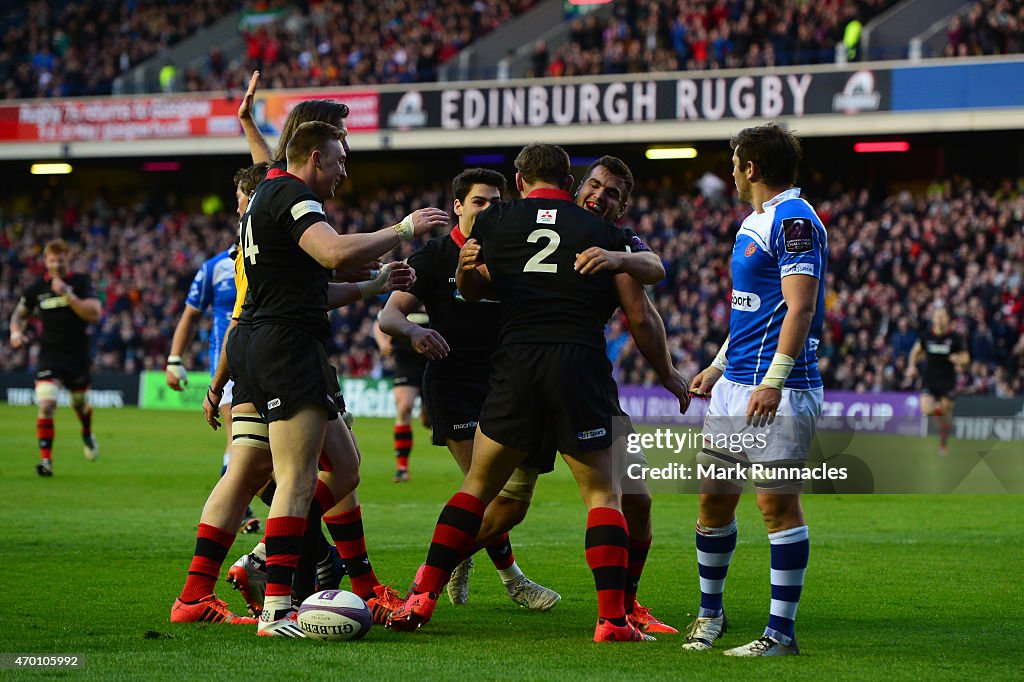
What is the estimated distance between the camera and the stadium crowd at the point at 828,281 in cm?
2634

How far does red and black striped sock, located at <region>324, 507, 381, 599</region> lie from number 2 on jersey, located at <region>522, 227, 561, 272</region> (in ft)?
5.48

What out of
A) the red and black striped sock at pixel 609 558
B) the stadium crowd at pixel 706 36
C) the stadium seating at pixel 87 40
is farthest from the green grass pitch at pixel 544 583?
the stadium seating at pixel 87 40

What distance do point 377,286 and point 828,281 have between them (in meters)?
23.0

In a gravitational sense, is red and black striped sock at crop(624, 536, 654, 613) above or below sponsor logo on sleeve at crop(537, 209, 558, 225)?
below

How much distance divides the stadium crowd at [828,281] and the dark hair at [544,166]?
801 inches

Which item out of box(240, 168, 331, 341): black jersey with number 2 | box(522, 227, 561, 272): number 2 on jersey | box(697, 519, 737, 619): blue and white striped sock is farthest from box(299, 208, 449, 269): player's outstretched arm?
box(697, 519, 737, 619): blue and white striped sock

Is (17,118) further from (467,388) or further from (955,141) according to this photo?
Result: (467,388)

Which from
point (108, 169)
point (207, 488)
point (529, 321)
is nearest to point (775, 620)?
point (529, 321)

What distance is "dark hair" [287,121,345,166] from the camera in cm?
643

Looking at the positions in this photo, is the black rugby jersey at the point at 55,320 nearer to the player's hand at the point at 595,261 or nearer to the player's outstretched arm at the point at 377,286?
the player's outstretched arm at the point at 377,286

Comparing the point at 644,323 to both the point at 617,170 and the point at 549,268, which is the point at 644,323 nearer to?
the point at 549,268

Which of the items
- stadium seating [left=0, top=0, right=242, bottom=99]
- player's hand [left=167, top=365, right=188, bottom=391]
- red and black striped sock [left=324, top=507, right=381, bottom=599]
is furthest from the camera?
stadium seating [left=0, top=0, right=242, bottom=99]

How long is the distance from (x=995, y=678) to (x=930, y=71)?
26.7 meters

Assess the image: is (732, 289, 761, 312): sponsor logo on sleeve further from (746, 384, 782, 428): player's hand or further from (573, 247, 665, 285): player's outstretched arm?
(746, 384, 782, 428): player's hand
